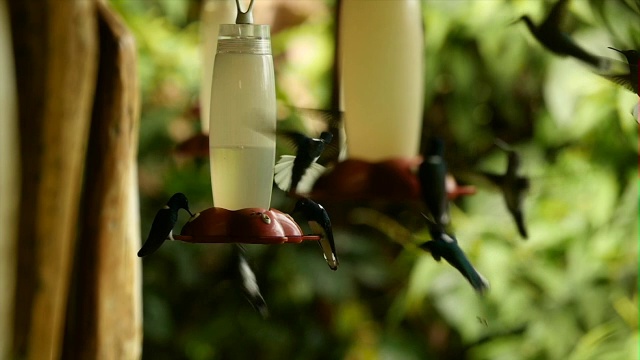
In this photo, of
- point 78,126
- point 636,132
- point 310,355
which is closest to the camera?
point 78,126

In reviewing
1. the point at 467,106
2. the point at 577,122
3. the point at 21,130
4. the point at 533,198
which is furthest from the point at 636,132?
the point at 21,130

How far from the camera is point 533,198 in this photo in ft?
8.16

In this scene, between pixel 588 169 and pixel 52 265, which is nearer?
pixel 52 265

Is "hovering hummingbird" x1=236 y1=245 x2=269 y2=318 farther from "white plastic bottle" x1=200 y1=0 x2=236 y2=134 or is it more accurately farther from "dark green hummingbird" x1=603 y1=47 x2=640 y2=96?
"white plastic bottle" x1=200 y1=0 x2=236 y2=134

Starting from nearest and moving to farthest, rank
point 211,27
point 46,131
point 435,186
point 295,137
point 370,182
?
point 295,137, point 435,186, point 370,182, point 46,131, point 211,27

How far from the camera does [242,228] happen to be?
90 cm

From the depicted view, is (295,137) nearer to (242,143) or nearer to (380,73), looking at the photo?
(242,143)

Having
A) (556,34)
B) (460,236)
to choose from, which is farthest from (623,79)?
(460,236)

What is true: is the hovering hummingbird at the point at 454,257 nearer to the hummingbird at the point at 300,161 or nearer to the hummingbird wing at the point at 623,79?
the hummingbird at the point at 300,161

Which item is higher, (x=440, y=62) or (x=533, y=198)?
(x=440, y=62)

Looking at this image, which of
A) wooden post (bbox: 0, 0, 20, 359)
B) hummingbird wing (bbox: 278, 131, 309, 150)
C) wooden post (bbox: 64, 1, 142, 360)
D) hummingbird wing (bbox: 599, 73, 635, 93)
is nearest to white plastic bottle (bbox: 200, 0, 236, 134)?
wooden post (bbox: 64, 1, 142, 360)

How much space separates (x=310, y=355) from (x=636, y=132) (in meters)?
1.09

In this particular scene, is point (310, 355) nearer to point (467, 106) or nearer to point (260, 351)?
point (260, 351)

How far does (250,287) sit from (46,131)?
58cm
